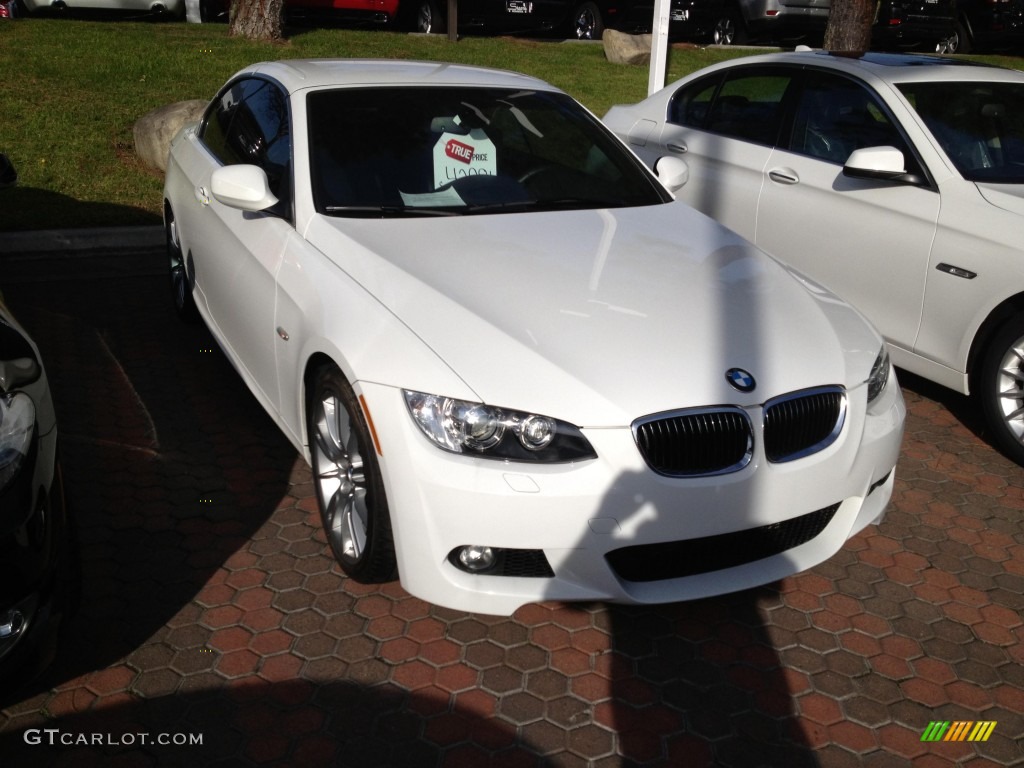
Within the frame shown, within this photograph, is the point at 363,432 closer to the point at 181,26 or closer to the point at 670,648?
the point at 670,648

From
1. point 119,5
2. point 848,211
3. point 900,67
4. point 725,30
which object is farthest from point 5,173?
point 725,30

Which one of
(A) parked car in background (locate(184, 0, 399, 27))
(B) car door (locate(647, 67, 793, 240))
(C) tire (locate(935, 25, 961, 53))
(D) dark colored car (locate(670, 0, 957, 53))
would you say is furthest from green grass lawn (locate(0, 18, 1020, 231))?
(C) tire (locate(935, 25, 961, 53))

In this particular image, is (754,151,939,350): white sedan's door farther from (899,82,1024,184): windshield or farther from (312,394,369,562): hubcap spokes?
(312,394,369,562): hubcap spokes

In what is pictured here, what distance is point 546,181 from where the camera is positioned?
473 centimetres

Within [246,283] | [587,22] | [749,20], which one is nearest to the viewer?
[246,283]

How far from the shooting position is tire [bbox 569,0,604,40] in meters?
18.6

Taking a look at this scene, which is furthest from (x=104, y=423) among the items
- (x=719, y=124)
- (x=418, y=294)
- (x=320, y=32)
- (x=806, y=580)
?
(x=320, y=32)

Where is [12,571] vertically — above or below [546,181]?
below

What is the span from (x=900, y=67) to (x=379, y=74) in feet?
9.80

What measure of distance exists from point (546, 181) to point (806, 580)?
6.68 feet

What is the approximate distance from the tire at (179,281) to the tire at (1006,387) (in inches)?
165

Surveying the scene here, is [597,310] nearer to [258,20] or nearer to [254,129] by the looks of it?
[254,129]

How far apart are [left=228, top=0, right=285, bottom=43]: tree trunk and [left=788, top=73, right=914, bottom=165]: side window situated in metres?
9.74

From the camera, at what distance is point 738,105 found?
21.9ft
